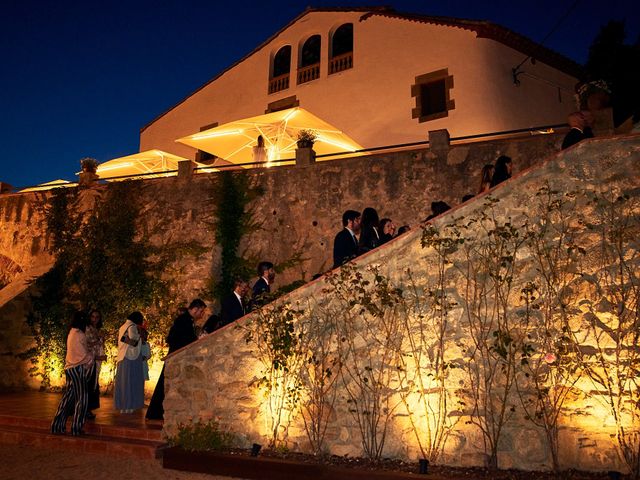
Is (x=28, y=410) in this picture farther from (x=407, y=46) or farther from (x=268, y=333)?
(x=407, y=46)

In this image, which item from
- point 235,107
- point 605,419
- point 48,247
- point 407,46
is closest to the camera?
point 605,419

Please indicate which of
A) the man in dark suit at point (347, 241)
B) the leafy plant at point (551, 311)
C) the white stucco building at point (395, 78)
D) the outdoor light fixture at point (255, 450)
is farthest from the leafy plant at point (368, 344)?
the white stucco building at point (395, 78)

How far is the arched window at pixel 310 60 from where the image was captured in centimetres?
1484

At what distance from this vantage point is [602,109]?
825 cm

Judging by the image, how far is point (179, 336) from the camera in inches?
272

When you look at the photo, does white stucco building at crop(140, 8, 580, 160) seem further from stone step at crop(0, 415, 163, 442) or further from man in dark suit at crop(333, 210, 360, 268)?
stone step at crop(0, 415, 163, 442)

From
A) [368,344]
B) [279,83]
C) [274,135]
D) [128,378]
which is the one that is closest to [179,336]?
[128,378]

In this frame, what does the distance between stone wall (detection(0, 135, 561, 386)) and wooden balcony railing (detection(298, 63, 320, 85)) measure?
209 inches

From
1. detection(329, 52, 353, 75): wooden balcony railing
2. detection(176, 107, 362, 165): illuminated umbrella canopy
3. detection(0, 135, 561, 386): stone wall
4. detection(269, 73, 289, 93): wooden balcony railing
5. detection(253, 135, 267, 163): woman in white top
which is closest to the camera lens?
detection(0, 135, 561, 386): stone wall

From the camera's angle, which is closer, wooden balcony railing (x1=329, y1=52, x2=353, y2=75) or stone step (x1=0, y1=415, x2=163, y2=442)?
stone step (x1=0, y1=415, x2=163, y2=442)

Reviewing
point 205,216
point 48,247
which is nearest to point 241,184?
point 205,216

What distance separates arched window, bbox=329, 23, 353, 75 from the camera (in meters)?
14.2

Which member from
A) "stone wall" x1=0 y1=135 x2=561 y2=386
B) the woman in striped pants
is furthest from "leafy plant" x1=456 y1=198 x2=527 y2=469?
the woman in striped pants

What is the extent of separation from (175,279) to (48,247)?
3978 millimetres
